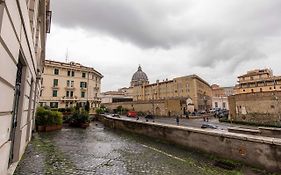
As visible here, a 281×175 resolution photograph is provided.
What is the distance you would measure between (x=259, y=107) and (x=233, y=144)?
29.9 m

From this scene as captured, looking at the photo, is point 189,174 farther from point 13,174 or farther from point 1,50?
point 1,50

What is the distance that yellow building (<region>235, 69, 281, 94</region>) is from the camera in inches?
2303

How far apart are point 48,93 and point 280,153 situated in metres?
42.2

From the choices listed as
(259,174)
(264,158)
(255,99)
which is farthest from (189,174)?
(255,99)

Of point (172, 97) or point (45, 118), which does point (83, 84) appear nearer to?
point (45, 118)

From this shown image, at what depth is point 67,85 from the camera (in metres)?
42.7

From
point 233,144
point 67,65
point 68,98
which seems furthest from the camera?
point 67,65

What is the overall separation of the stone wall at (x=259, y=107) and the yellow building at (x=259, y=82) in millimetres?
30537

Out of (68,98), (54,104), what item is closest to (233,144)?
(54,104)

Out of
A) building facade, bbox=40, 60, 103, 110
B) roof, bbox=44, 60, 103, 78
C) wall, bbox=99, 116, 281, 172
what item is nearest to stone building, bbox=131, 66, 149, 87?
building facade, bbox=40, 60, 103, 110

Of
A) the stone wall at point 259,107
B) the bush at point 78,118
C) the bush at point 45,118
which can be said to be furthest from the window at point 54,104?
the stone wall at point 259,107

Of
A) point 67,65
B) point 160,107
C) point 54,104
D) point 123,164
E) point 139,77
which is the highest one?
point 139,77

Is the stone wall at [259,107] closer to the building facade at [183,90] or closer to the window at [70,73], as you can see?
the building facade at [183,90]

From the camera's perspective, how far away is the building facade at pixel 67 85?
40.0m
